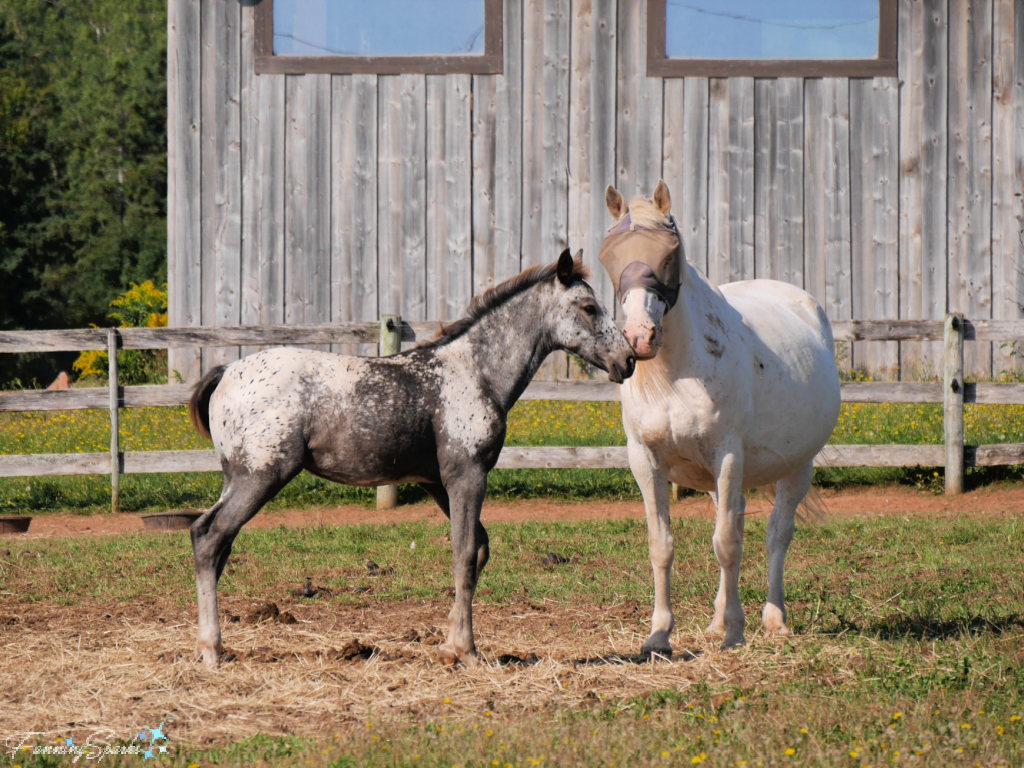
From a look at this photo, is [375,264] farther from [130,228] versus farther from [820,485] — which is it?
[130,228]

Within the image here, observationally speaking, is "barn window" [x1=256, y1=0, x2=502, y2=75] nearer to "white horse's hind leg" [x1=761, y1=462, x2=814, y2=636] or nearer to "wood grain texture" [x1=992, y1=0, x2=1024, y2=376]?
"wood grain texture" [x1=992, y1=0, x2=1024, y2=376]

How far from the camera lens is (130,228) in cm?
2895

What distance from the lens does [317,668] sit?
488 cm

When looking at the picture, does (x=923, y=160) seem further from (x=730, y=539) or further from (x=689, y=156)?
(x=730, y=539)

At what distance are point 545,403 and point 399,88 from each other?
4.28 metres

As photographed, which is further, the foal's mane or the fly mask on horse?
the foal's mane

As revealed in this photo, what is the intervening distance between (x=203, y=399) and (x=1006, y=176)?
1099 centimetres

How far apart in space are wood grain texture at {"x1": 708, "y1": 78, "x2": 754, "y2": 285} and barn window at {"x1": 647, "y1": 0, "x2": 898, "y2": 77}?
12.2 inches

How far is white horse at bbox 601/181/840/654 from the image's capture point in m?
4.79

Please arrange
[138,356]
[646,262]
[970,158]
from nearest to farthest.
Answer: [646,262], [970,158], [138,356]

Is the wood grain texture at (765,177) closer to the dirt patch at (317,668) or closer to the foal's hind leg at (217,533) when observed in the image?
the dirt patch at (317,668)

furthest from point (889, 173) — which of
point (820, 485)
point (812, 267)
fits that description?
point (820, 485)

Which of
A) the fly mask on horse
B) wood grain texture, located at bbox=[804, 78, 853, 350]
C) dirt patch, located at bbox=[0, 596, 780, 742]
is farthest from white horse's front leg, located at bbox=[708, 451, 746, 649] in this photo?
wood grain texture, located at bbox=[804, 78, 853, 350]

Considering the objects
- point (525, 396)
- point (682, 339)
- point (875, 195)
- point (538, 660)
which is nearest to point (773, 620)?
point (538, 660)
